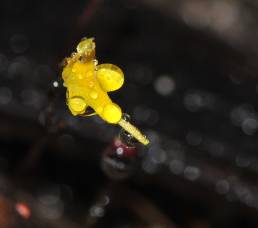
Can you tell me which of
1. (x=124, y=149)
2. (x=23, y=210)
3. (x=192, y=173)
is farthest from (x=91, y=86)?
(x=192, y=173)

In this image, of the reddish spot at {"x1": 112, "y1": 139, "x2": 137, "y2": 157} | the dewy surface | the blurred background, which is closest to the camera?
the dewy surface

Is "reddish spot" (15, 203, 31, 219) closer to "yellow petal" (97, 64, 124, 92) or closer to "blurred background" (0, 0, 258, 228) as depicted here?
"blurred background" (0, 0, 258, 228)

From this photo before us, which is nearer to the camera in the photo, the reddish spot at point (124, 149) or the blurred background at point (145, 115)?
the reddish spot at point (124, 149)

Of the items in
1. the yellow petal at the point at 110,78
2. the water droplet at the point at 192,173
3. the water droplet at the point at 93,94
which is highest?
the water droplet at the point at 192,173

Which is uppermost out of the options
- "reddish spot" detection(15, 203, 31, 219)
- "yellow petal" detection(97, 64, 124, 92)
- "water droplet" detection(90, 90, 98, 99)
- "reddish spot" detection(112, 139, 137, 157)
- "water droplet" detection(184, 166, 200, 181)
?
"water droplet" detection(184, 166, 200, 181)

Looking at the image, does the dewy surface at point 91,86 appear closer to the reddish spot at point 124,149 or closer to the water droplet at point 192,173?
the reddish spot at point 124,149

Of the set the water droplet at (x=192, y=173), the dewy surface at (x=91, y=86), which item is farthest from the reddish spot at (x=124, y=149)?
the water droplet at (x=192, y=173)

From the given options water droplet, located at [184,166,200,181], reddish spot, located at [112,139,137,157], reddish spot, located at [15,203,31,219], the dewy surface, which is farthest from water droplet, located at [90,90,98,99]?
water droplet, located at [184,166,200,181]
